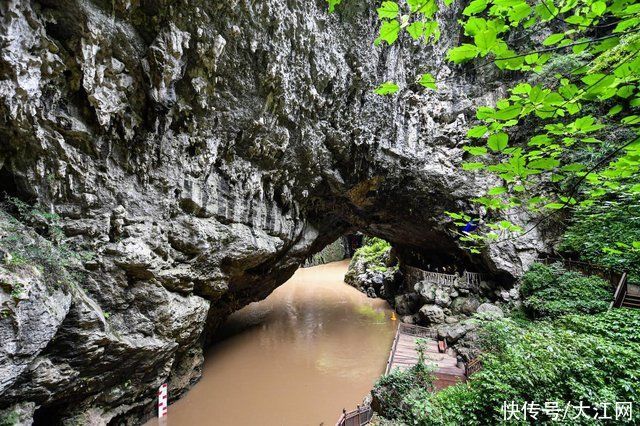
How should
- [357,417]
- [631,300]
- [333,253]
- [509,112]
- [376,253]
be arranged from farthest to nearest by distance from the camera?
[333,253] < [376,253] < [631,300] < [357,417] < [509,112]

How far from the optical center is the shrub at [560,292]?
753 centimetres

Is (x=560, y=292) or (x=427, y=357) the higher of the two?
(x=560, y=292)

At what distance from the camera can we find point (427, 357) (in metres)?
8.23

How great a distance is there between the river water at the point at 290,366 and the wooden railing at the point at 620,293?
6089 millimetres

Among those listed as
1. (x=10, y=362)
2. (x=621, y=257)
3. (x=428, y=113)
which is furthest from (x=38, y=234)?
(x=621, y=257)

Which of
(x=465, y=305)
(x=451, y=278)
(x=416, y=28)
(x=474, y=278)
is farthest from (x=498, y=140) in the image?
(x=451, y=278)

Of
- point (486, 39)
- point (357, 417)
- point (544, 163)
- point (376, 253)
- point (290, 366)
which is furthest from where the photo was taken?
point (376, 253)

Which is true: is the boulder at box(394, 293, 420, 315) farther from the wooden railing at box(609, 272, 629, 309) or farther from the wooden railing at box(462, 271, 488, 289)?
the wooden railing at box(609, 272, 629, 309)

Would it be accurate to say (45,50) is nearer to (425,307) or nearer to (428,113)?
(428,113)

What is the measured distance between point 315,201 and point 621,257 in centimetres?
929

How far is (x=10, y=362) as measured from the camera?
145 inches

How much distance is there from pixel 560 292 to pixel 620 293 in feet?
6.17

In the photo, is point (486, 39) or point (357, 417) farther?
point (357, 417)

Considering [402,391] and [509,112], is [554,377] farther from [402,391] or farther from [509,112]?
[509,112]
